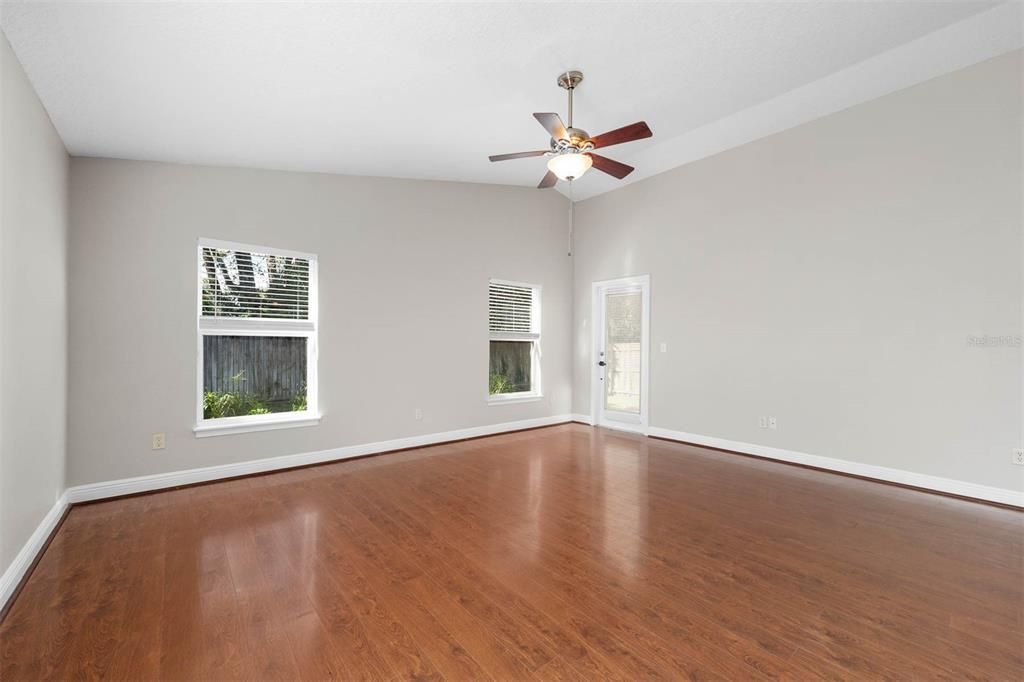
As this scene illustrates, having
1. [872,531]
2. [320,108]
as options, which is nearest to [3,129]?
[320,108]

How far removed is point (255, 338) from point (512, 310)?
10.6 feet

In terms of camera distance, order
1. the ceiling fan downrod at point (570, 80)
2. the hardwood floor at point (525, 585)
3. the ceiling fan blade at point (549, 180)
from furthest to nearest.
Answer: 1. the ceiling fan blade at point (549, 180)
2. the ceiling fan downrod at point (570, 80)
3. the hardwood floor at point (525, 585)

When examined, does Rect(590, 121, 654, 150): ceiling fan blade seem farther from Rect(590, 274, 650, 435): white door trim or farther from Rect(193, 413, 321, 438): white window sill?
Rect(193, 413, 321, 438): white window sill

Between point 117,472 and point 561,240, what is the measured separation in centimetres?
561

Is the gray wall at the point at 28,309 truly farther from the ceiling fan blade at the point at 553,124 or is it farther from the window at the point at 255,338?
the ceiling fan blade at the point at 553,124

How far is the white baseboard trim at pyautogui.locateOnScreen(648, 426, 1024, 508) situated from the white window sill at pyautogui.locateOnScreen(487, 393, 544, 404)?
1.91 metres

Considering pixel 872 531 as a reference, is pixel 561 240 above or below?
above

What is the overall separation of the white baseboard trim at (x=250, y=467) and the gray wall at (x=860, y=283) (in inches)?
103

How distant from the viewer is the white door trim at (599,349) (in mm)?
6086

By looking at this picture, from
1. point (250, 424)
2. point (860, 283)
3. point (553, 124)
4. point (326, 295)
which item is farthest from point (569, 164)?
point (250, 424)

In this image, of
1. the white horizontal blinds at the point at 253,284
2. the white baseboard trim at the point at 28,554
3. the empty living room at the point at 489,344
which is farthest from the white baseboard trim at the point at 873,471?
the white baseboard trim at the point at 28,554

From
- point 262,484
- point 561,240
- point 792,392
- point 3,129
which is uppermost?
point 561,240

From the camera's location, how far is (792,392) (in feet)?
15.5

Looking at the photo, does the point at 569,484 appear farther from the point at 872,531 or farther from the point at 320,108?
the point at 320,108
